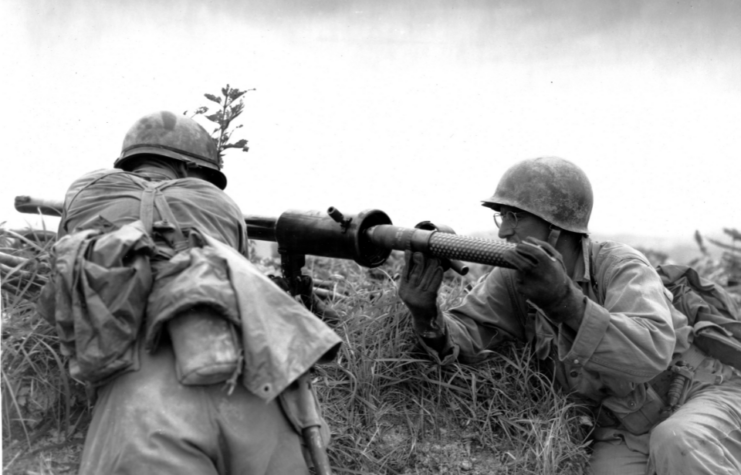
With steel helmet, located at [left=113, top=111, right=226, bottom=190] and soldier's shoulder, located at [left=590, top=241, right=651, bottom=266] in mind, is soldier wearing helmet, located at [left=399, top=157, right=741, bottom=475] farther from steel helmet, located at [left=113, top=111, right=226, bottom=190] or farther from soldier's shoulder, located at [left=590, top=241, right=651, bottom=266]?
steel helmet, located at [left=113, top=111, right=226, bottom=190]

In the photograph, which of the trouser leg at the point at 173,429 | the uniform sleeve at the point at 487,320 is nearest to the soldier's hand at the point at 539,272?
the uniform sleeve at the point at 487,320

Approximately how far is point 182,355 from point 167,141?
165 centimetres

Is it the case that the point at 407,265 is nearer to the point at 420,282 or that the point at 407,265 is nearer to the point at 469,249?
the point at 420,282

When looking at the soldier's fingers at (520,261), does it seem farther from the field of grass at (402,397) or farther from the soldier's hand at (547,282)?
the field of grass at (402,397)

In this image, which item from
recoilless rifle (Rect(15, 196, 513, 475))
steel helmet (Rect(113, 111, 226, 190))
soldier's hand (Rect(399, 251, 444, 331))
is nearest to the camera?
recoilless rifle (Rect(15, 196, 513, 475))

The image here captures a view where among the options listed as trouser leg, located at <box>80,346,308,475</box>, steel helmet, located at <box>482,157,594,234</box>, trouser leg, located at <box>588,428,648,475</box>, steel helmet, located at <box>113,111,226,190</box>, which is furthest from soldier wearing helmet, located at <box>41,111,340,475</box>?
trouser leg, located at <box>588,428,648,475</box>

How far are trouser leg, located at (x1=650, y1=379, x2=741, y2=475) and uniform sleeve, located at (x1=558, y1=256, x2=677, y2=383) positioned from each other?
31 cm

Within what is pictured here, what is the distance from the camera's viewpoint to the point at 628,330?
13.2ft

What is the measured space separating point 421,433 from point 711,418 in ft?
5.14

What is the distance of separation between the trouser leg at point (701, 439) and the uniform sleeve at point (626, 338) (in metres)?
0.31

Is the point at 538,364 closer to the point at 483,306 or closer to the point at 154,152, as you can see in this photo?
the point at 483,306

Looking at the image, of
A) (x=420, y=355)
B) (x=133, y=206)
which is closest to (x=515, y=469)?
(x=420, y=355)

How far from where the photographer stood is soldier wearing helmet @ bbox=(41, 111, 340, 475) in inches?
114

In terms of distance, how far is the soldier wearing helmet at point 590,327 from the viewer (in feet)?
13.1
